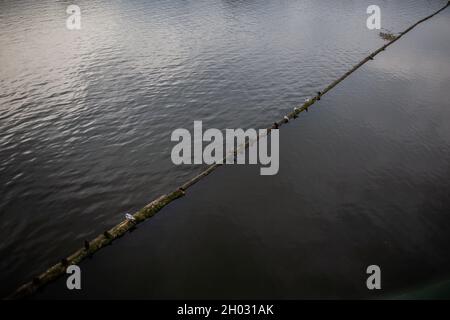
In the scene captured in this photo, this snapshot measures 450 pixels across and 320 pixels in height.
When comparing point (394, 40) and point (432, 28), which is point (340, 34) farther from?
point (432, 28)

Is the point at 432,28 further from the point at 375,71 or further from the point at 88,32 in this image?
the point at 88,32

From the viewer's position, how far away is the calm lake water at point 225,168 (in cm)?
1664

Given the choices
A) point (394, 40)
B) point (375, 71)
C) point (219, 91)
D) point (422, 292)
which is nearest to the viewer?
point (422, 292)

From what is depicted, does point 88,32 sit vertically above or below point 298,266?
above

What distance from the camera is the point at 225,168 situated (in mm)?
23750

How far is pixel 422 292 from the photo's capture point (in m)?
15.0

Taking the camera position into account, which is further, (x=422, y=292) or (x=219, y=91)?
(x=219, y=91)

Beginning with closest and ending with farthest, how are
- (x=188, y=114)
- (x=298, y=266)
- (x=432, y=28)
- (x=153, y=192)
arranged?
(x=298, y=266) → (x=153, y=192) → (x=188, y=114) → (x=432, y=28)

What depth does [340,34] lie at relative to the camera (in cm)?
5531

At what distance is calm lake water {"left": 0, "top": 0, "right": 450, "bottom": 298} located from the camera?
16.6m

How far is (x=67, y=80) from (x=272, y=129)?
2690cm

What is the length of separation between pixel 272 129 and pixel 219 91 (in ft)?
33.8

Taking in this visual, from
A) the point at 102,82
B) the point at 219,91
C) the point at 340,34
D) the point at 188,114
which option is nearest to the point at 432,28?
the point at 340,34

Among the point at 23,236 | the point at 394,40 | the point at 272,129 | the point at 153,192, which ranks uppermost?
the point at 394,40
